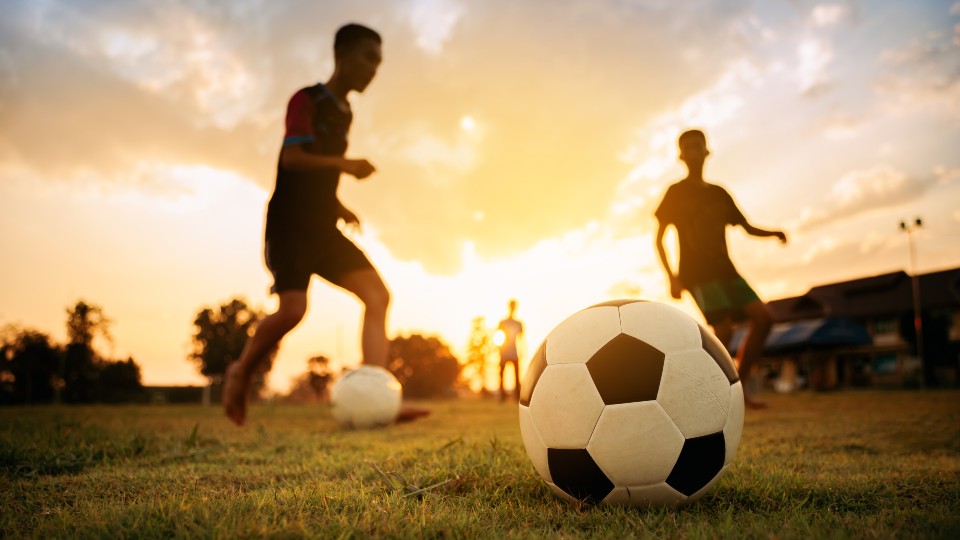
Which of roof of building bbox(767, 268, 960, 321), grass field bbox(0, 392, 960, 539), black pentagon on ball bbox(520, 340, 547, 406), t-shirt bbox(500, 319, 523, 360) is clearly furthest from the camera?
roof of building bbox(767, 268, 960, 321)

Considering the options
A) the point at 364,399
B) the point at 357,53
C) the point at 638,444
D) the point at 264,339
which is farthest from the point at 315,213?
the point at 638,444

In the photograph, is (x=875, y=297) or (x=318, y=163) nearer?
(x=318, y=163)

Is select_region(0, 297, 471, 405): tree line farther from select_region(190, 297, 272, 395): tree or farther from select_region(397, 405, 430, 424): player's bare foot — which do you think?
select_region(397, 405, 430, 424): player's bare foot

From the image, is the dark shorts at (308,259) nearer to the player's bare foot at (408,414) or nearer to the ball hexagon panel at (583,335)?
the player's bare foot at (408,414)

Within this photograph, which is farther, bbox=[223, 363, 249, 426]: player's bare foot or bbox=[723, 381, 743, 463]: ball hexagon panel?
bbox=[223, 363, 249, 426]: player's bare foot

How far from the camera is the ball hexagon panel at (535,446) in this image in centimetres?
213

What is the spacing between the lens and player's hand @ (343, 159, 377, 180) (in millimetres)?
4551

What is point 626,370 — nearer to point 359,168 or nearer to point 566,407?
point 566,407

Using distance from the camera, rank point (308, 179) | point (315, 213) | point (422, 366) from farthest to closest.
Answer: point (422, 366) < point (315, 213) < point (308, 179)

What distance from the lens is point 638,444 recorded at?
1.92m

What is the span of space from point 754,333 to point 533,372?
4953 millimetres

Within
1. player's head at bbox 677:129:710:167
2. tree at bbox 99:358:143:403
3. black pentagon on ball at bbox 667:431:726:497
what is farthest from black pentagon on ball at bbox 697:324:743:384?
tree at bbox 99:358:143:403

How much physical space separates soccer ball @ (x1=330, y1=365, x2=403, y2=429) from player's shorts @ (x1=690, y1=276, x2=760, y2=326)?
3651mm

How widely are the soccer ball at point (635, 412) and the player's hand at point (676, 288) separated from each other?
4.33 meters
